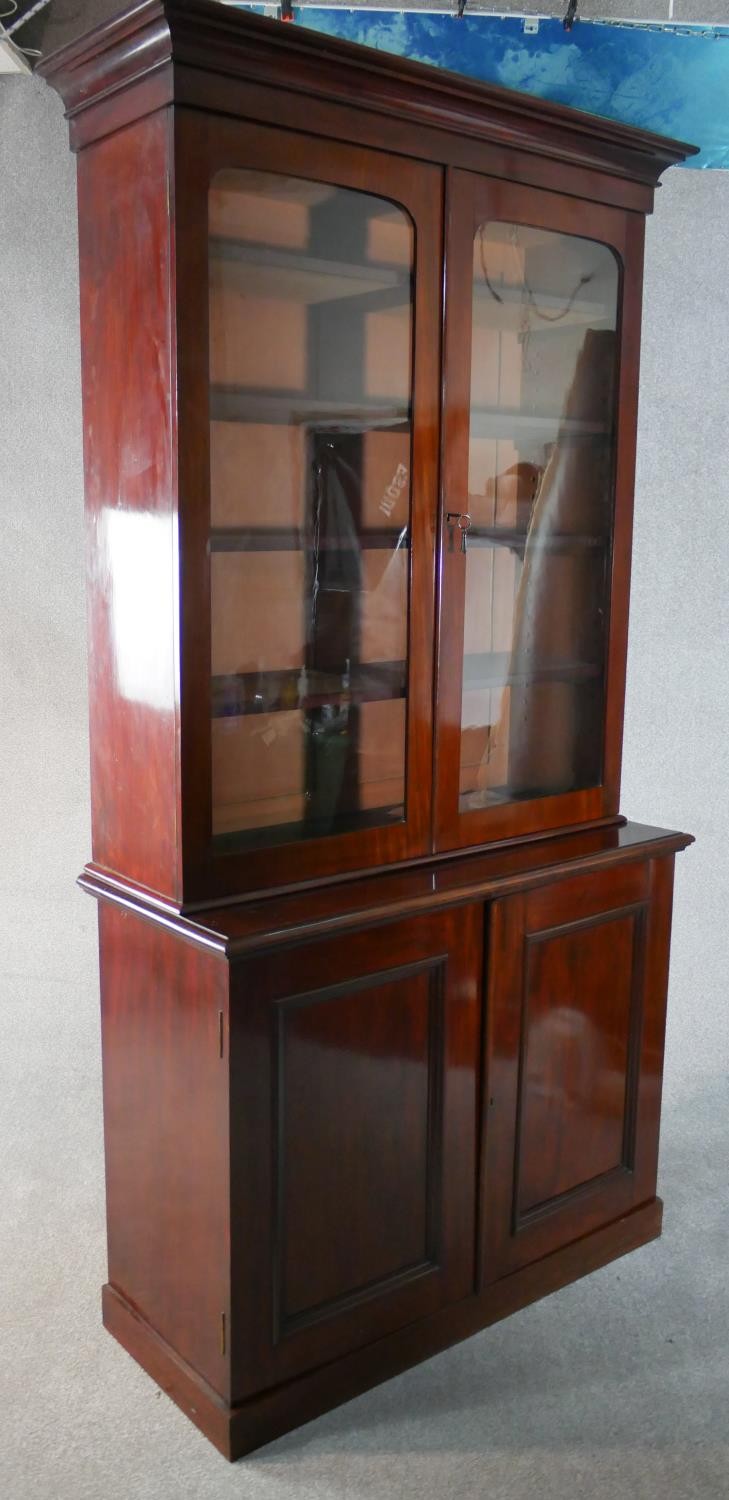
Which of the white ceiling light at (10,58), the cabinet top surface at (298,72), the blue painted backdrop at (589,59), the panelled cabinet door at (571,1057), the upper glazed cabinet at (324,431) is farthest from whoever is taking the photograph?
the blue painted backdrop at (589,59)

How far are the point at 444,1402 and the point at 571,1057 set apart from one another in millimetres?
646

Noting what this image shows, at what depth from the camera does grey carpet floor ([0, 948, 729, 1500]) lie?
197 centimetres

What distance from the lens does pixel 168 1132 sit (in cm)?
208

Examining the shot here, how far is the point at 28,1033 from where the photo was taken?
3113 mm

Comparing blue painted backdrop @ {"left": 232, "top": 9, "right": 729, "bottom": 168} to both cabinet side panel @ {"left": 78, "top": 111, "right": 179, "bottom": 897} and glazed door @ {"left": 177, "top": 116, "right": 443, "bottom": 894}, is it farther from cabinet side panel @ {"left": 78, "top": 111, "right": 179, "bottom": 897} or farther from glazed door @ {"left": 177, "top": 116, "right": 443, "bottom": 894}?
cabinet side panel @ {"left": 78, "top": 111, "right": 179, "bottom": 897}

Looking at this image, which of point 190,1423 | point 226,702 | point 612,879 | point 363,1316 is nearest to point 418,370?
point 226,702

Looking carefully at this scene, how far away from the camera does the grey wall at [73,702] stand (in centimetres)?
271

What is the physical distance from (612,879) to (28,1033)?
1518 millimetres

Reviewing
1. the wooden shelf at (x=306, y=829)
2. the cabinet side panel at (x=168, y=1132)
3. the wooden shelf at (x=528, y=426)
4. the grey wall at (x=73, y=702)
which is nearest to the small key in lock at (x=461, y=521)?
the wooden shelf at (x=528, y=426)

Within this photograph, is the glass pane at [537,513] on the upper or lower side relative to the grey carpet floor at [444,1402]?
upper

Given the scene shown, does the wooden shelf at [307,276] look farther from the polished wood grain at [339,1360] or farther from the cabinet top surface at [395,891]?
the polished wood grain at [339,1360]

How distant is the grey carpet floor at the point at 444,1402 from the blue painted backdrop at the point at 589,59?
242 cm

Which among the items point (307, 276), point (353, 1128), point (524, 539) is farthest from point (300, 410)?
point (353, 1128)

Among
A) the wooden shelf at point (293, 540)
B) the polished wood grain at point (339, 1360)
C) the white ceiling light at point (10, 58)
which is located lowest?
the polished wood grain at point (339, 1360)
